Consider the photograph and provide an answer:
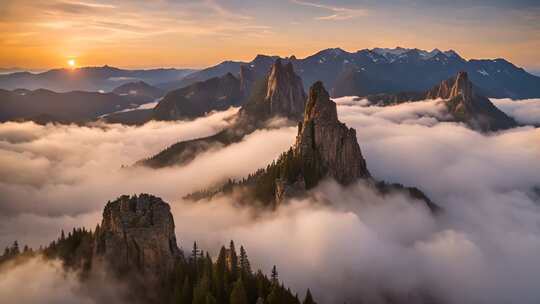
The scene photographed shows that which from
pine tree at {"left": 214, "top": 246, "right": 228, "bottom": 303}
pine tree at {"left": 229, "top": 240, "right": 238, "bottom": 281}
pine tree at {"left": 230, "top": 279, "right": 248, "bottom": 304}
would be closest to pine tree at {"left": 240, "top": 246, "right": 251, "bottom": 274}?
pine tree at {"left": 229, "top": 240, "right": 238, "bottom": 281}

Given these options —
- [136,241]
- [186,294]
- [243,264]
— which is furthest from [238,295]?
[136,241]

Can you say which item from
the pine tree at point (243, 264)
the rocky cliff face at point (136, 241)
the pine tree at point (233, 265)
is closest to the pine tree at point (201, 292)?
the pine tree at point (233, 265)

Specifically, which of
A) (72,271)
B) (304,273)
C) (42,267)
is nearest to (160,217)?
(72,271)

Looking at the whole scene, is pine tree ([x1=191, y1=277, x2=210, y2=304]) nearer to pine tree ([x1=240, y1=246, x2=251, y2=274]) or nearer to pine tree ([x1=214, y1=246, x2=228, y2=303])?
pine tree ([x1=214, y1=246, x2=228, y2=303])

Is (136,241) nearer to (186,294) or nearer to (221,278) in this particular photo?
(186,294)

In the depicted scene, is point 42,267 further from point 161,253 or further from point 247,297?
point 247,297

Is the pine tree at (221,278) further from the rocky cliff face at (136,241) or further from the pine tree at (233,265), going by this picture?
the rocky cliff face at (136,241)
